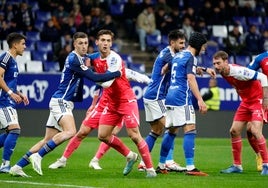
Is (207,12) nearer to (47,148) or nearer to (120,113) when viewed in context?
(47,148)

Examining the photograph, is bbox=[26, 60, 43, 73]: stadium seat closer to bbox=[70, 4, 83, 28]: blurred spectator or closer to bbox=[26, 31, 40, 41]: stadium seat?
bbox=[26, 31, 40, 41]: stadium seat

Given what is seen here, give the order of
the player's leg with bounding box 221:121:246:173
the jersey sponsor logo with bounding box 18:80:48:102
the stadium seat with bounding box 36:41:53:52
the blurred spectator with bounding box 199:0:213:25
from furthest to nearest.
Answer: the blurred spectator with bounding box 199:0:213:25 < the stadium seat with bounding box 36:41:53:52 < the jersey sponsor logo with bounding box 18:80:48:102 < the player's leg with bounding box 221:121:246:173

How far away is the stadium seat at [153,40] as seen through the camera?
31280 mm

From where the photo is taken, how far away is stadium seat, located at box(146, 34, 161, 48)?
31280 mm

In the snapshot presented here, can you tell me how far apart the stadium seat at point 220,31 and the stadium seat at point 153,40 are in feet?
7.90

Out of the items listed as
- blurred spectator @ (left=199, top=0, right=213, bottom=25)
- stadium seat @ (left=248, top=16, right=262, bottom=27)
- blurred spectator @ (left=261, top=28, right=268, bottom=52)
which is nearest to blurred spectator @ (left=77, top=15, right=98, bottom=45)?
blurred spectator @ (left=199, top=0, right=213, bottom=25)

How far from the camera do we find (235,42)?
31.5 metres

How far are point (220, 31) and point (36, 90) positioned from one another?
9.56m

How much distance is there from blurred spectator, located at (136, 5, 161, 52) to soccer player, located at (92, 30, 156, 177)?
55.9 feet

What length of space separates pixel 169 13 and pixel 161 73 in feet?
55.5

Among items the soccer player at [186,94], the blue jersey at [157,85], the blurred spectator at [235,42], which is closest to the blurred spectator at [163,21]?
the blurred spectator at [235,42]

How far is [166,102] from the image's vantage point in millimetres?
14648

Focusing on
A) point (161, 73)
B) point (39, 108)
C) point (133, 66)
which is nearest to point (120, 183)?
point (161, 73)

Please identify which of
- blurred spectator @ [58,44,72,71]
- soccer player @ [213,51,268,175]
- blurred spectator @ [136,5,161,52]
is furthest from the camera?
blurred spectator @ [136,5,161,52]
